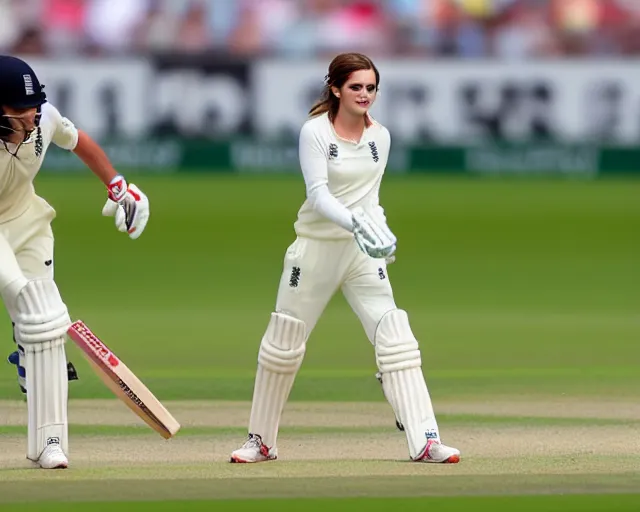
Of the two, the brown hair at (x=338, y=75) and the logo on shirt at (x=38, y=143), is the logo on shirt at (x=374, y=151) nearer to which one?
the brown hair at (x=338, y=75)

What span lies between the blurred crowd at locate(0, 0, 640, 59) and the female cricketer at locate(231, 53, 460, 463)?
1330 centimetres

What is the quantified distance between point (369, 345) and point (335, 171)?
4.35 metres

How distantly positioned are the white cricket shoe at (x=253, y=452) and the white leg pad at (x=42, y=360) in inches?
23.3

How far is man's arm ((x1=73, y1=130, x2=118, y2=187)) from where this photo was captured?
606cm

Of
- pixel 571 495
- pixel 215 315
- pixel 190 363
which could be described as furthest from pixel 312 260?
pixel 215 315

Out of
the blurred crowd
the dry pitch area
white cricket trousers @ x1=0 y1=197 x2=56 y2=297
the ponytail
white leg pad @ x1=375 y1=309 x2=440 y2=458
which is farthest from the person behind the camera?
the blurred crowd

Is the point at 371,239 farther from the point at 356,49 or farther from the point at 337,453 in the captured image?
the point at 356,49

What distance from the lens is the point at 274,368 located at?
5754 millimetres

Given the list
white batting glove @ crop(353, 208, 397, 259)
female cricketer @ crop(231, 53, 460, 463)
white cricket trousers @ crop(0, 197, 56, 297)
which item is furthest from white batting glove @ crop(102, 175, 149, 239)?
white batting glove @ crop(353, 208, 397, 259)

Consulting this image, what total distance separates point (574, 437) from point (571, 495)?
56.7 inches

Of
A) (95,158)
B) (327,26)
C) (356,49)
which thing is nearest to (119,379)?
(95,158)

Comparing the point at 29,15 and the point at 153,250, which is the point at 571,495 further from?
the point at 29,15

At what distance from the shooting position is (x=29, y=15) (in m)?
19.0

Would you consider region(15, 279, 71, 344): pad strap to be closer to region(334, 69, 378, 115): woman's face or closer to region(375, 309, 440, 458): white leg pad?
region(375, 309, 440, 458): white leg pad
